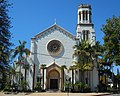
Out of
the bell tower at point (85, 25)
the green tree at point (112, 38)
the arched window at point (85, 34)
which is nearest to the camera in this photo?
the green tree at point (112, 38)

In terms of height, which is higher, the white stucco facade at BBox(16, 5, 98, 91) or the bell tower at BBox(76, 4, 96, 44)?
the bell tower at BBox(76, 4, 96, 44)

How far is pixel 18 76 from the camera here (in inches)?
1925

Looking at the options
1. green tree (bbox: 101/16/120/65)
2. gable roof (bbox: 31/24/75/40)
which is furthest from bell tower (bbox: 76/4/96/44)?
green tree (bbox: 101/16/120/65)

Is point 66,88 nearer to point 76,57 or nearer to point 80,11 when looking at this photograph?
point 76,57

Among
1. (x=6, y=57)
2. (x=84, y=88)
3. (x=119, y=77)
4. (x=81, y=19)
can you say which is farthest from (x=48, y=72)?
(x=6, y=57)

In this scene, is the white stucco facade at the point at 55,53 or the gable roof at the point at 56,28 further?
the gable roof at the point at 56,28

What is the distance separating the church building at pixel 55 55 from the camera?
48.3 meters

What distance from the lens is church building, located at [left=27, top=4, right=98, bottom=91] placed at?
158 feet

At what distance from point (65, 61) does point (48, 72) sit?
4.01 m

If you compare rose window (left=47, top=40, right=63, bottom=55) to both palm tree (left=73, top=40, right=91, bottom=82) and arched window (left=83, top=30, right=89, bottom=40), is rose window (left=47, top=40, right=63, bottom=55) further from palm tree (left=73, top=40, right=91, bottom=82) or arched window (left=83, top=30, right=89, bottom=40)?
arched window (left=83, top=30, right=89, bottom=40)

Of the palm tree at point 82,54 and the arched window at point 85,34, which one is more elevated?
the arched window at point 85,34

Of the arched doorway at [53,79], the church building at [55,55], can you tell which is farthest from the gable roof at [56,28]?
the arched doorway at [53,79]

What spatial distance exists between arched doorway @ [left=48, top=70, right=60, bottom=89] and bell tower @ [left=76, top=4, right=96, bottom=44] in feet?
29.0

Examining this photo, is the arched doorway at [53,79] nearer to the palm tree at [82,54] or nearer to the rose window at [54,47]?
the rose window at [54,47]
